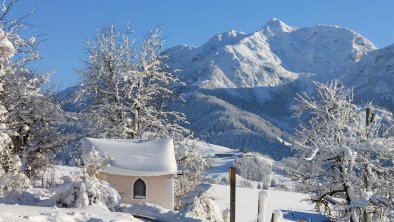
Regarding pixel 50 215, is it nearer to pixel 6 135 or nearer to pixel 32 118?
pixel 6 135

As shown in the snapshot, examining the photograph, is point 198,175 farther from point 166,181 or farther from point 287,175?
point 287,175

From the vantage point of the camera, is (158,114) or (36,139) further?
(158,114)

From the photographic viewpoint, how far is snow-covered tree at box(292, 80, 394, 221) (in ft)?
74.8

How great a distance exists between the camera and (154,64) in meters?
40.8

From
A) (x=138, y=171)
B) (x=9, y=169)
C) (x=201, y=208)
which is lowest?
(x=201, y=208)

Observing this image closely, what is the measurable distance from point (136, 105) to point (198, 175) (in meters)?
7.31

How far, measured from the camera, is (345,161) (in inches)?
931

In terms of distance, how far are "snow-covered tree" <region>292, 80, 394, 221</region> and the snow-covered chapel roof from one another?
32.7 feet

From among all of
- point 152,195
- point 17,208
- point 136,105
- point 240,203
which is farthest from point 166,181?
point 240,203

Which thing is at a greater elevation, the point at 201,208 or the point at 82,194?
the point at 82,194

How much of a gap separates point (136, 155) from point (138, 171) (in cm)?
157

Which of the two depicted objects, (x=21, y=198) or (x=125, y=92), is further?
(x=125, y=92)

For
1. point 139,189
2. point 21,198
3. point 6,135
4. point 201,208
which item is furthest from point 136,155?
point 6,135

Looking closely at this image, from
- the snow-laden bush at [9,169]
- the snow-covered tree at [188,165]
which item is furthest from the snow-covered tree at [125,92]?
the snow-laden bush at [9,169]
